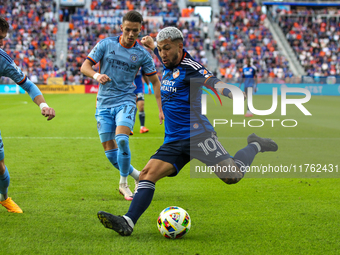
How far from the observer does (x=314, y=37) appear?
1529 inches

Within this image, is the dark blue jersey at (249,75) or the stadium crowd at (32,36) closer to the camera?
the dark blue jersey at (249,75)

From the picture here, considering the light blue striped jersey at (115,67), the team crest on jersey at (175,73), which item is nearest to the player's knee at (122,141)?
the light blue striped jersey at (115,67)

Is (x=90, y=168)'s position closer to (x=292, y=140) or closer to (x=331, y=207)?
(x=331, y=207)

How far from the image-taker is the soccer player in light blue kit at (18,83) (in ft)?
13.0

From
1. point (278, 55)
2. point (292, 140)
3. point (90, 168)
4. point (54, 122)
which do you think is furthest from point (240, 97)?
point (278, 55)

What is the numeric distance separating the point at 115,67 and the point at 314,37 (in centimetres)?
3782

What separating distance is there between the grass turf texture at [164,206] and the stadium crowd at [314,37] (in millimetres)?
29813

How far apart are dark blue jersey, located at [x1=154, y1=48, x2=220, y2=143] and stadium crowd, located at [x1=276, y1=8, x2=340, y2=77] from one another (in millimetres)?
32375

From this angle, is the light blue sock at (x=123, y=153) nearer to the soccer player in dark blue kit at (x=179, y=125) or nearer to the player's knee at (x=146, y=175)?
the soccer player in dark blue kit at (x=179, y=125)

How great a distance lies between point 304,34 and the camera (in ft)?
130

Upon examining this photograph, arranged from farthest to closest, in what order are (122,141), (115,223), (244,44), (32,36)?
(244,44), (32,36), (122,141), (115,223)

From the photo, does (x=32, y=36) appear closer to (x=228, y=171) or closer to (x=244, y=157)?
(x=244, y=157)

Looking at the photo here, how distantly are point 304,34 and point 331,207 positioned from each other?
1510 inches

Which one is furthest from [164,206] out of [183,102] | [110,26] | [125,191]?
[110,26]
